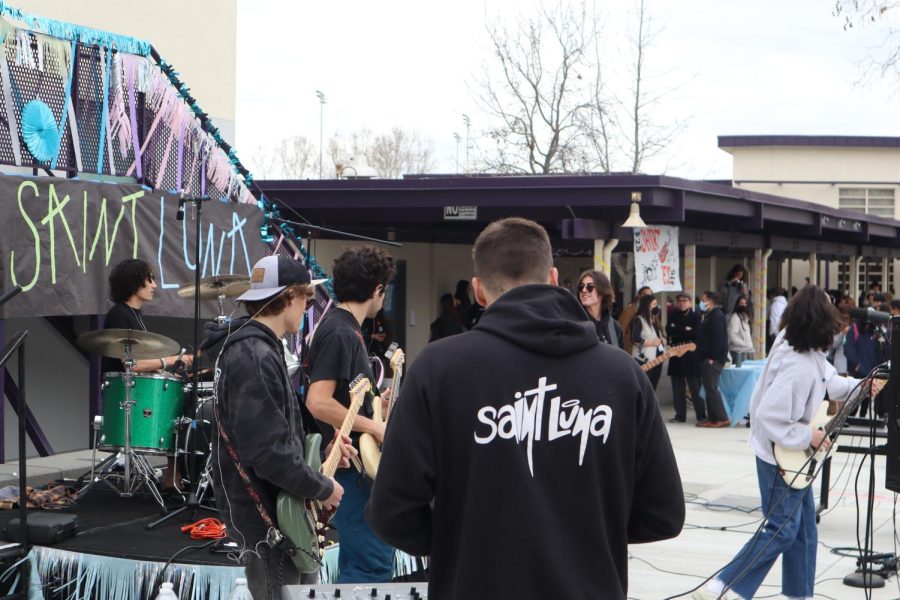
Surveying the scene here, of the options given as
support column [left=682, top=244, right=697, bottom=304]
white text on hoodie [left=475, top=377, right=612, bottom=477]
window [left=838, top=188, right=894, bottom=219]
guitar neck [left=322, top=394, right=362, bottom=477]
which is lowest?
guitar neck [left=322, top=394, right=362, bottom=477]

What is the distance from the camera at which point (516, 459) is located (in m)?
2.52

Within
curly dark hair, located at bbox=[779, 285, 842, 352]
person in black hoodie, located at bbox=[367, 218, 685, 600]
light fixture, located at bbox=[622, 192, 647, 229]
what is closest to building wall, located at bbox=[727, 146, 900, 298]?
light fixture, located at bbox=[622, 192, 647, 229]

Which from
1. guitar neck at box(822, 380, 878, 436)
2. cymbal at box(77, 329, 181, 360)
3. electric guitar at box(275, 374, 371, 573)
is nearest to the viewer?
electric guitar at box(275, 374, 371, 573)

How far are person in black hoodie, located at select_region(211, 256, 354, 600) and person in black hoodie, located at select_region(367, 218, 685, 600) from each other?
4.38 feet

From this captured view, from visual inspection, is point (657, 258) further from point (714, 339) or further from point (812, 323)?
point (812, 323)

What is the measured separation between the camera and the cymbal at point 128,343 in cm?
748

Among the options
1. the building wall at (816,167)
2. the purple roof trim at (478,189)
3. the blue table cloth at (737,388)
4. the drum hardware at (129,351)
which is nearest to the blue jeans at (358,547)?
the drum hardware at (129,351)

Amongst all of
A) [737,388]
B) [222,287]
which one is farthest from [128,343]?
[737,388]

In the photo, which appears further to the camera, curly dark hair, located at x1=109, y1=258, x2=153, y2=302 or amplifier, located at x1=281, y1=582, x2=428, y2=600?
curly dark hair, located at x1=109, y1=258, x2=153, y2=302

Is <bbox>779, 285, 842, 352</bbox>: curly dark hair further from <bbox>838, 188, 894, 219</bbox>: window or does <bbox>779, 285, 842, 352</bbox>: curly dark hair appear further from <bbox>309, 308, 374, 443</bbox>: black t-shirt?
<bbox>838, 188, 894, 219</bbox>: window

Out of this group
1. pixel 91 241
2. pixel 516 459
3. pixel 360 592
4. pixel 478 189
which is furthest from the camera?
pixel 478 189

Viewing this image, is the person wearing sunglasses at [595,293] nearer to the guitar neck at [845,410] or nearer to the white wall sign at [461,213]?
the guitar neck at [845,410]

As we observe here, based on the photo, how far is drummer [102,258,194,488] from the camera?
328 inches

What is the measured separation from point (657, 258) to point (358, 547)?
11343 mm
